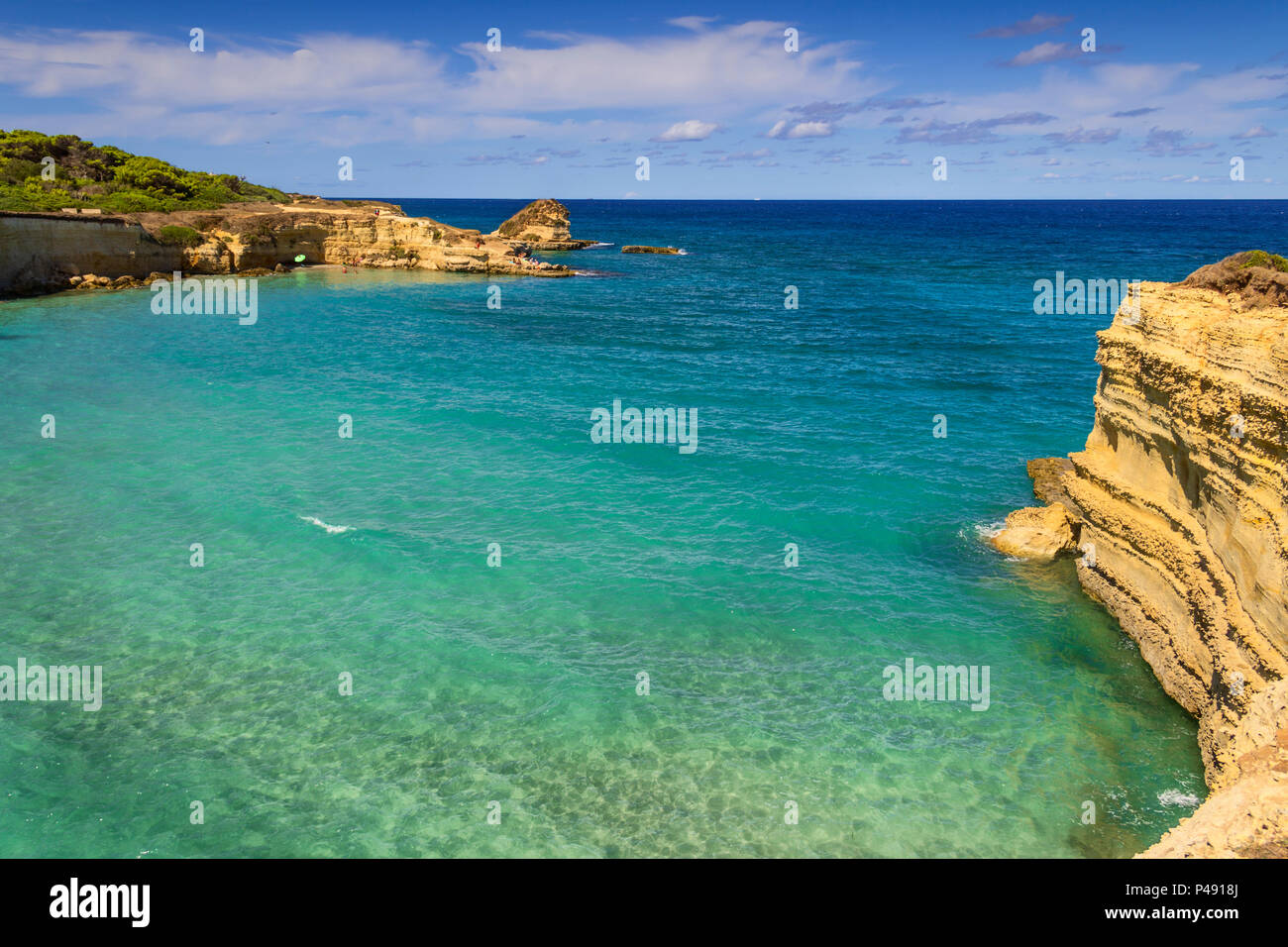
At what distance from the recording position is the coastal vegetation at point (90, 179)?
6631 cm

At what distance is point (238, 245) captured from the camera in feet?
237

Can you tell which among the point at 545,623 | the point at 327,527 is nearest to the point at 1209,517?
the point at 545,623

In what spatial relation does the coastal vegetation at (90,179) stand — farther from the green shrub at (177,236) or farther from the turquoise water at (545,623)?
the turquoise water at (545,623)

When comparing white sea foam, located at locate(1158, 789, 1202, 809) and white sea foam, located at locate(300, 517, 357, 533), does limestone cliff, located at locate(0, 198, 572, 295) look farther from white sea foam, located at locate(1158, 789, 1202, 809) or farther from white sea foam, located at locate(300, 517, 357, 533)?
white sea foam, located at locate(1158, 789, 1202, 809)

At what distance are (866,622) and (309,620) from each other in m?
12.8

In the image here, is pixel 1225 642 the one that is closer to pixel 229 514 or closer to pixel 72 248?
pixel 229 514

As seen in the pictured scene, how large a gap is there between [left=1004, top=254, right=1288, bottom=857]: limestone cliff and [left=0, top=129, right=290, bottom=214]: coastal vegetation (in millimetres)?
73439

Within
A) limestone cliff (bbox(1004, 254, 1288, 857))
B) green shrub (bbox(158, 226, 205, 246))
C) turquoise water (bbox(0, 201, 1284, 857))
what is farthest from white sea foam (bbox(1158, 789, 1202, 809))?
green shrub (bbox(158, 226, 205, 246))

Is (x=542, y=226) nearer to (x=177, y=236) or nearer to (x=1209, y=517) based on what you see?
(x=177, y=236)

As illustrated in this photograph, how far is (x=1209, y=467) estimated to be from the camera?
14148mm

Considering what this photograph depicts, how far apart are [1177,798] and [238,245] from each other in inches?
3150

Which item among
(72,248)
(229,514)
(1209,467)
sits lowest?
(229,514)

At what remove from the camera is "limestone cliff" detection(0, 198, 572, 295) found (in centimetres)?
5684
